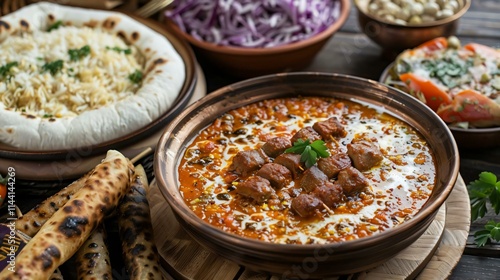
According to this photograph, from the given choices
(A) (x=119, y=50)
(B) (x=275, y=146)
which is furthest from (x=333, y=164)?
(A) (x=119, y=50)

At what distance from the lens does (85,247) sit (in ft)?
12.4

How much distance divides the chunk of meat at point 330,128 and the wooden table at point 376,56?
1.19 meters

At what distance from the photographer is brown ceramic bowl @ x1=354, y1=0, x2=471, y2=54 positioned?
584 centimetres

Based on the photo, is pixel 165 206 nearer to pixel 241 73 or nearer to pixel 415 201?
→ pixel 415 201

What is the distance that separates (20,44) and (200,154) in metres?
2.38

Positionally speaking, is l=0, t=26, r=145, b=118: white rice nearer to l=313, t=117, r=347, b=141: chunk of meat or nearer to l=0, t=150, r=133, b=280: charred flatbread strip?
l=0, t=150, r=133, b=280: charred flatbread strip

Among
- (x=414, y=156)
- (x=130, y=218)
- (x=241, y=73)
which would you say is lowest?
(x=241, y=73)

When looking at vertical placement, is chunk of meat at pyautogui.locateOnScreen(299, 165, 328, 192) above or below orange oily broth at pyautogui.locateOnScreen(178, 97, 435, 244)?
above

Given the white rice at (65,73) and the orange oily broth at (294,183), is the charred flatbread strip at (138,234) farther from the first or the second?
the white rice at (65,73)

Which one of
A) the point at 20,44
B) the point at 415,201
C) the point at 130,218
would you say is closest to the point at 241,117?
the point at 130,218

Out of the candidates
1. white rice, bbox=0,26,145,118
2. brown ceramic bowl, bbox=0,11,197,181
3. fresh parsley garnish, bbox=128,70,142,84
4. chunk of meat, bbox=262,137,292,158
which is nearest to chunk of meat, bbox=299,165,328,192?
chunk of meat, bbox=262,137,292,158

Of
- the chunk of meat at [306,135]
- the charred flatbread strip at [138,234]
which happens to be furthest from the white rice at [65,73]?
the chunk of meat at [306,135]

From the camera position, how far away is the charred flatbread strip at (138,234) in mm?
3679

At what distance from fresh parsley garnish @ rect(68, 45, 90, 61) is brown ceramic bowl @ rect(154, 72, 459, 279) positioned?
157 cm
